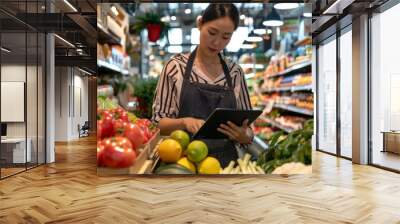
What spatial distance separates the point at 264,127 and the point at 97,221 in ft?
8.01

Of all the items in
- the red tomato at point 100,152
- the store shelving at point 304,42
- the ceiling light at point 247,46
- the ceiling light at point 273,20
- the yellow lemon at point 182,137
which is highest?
the ceiling light at point 273,20

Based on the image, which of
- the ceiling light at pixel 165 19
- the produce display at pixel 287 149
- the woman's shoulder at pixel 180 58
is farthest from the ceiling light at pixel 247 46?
the produce display at pixel 287 149

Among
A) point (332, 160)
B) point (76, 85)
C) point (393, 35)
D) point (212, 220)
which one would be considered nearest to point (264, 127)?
point (212, 220)

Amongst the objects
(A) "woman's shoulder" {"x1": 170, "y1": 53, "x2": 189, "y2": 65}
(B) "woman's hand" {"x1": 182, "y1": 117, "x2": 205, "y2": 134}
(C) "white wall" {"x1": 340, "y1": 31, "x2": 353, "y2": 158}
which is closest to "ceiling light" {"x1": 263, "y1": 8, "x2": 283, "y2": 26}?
(A) "woman's shoulder" {"x1": 170, "y1": 53, "x2": 189, "y2": 65}

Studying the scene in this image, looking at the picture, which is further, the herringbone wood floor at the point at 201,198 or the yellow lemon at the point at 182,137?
the yellow lemon at the point at 182,137

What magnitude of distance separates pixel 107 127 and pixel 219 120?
1.32 m

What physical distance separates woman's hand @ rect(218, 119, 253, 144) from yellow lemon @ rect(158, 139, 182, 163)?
21.3 inches

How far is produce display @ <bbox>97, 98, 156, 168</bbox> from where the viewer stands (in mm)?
5167

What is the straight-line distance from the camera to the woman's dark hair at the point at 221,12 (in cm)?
530

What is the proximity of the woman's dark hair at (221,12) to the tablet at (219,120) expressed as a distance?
1.04 metres

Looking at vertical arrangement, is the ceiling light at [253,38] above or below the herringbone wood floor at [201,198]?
above

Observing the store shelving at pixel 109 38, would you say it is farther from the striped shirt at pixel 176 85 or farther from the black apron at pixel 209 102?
the black apron at pixel 209 102

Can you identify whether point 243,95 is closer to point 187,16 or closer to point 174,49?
A: point 174,49

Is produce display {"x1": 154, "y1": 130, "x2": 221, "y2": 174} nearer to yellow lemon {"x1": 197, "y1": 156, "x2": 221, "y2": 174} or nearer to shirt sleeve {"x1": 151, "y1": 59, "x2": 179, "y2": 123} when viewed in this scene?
yellow lemon {"x1": 197, "y1": 156, "x2": 221, "y2": 174}
